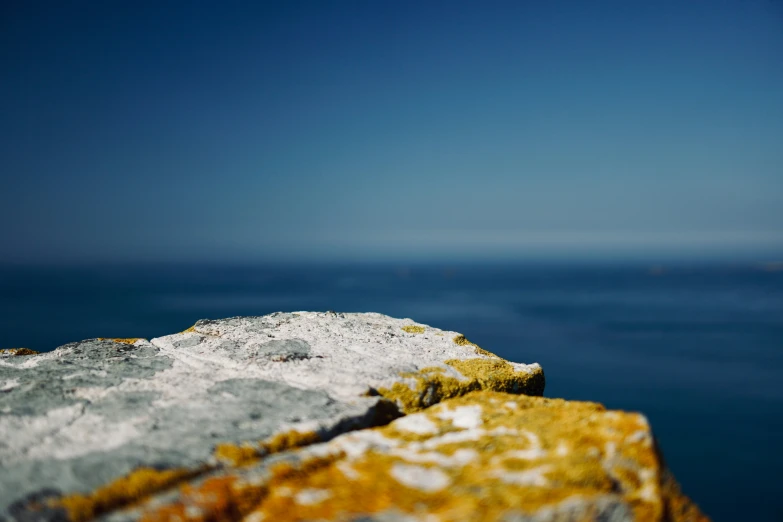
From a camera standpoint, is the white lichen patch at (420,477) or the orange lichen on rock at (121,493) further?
the white lichen patch at (420,477)

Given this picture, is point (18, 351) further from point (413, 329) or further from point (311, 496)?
point (311, 496)

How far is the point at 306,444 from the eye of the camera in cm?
307

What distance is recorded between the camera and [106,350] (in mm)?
5039

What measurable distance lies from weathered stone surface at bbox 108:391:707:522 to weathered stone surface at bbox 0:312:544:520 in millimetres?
286

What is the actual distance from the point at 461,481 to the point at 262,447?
4.37 feet

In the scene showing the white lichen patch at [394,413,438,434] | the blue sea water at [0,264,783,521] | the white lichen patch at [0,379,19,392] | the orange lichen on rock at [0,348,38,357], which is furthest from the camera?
the blue sea water at [0,264,783,521]

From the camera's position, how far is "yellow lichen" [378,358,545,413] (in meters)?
4.00

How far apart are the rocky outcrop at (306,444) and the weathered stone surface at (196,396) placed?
1 cm

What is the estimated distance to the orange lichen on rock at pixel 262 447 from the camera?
2.77 metres

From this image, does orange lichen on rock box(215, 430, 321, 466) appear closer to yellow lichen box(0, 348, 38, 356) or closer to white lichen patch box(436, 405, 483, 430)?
→ white lichen patch box(436, 405, 483, 430)

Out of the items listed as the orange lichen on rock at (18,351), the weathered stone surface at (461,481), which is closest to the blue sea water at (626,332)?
the weathered stone surface at (461,481)

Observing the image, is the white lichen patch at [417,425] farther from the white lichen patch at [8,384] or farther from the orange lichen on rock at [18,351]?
the orange lichen on rock at [18,351]

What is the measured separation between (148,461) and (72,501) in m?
0.42

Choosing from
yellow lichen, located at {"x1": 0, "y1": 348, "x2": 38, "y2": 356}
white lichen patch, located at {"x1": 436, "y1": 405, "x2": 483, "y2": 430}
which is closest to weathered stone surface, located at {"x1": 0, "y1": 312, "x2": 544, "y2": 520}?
yellow lichen, located at {"x1": 0, "y1": 348, "x2": 38, "y2": 356}
